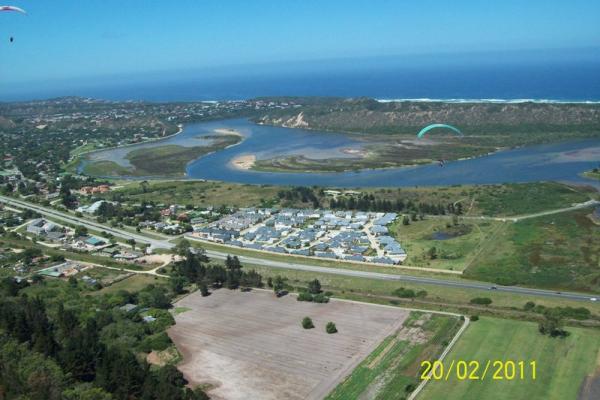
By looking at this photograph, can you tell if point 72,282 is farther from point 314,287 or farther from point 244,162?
point 244,162

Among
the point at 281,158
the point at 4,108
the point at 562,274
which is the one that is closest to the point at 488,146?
the point at 281,158

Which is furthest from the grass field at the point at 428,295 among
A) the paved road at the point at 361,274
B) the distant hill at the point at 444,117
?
the distant hill at the point at 444,117

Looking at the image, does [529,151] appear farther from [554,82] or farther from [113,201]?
[554,82]

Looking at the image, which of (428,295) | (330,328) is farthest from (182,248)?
(428,295)

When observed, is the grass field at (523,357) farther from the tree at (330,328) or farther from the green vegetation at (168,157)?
the green vegetation at (168,157)

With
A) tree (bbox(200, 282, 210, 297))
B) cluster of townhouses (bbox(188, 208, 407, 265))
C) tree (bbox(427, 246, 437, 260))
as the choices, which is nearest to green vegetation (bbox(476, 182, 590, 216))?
cluster of townhouses (bbox(188, 208, 407, 265))
